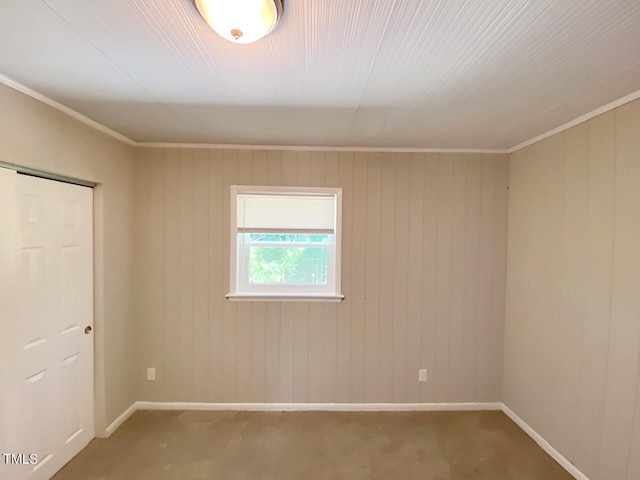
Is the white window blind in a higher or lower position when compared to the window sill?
higher

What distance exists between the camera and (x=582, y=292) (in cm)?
198

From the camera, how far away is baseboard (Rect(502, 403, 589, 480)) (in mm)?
1983

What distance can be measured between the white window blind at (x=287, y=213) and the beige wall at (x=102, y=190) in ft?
3.31

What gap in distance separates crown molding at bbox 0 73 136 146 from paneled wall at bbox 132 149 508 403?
1.31 ft

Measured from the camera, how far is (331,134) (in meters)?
2.36

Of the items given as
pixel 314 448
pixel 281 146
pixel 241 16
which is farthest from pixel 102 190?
pixel 314 448

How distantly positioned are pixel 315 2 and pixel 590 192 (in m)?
2.10

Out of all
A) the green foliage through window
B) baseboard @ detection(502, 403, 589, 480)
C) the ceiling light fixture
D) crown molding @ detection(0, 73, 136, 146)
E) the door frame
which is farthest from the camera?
the green foliage through window

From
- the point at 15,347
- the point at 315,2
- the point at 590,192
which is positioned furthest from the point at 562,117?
the point at 15,347

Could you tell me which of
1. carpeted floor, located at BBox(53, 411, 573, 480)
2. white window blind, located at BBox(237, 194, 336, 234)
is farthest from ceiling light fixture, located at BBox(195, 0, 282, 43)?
carpeted floor, located at BBox(53, 411, 573, 480)

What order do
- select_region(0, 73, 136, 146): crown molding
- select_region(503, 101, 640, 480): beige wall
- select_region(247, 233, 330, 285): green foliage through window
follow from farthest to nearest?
1. select_region(247, 233, 330, 285): green foliage through window
2. select_region(503, 101, 640, 480): beige wall
3. select_region(0, 73, 136, 146): crown molding

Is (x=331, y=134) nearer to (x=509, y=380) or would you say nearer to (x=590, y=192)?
(x=590, y=192)

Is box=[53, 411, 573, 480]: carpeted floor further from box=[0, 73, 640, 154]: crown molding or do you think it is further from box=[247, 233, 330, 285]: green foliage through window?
box=[0, 73, 640, 154]: crown molding

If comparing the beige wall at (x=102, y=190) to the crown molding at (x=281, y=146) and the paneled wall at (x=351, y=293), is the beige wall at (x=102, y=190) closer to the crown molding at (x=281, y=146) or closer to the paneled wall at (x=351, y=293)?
the crown molding at (x=281, y=146)
